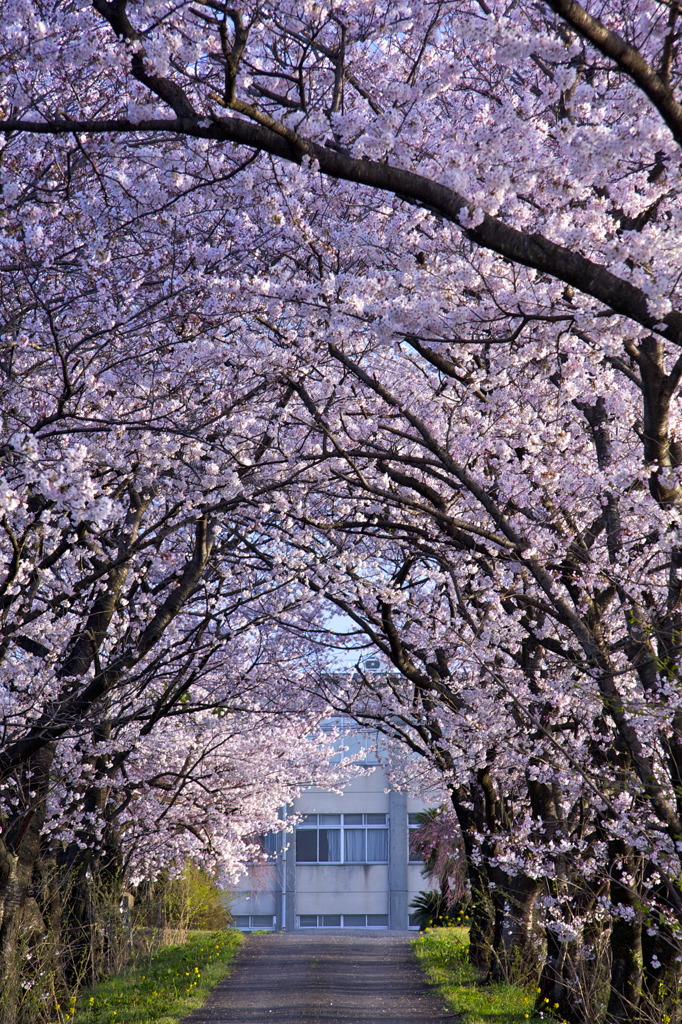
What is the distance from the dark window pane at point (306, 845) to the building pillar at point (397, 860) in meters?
2.83

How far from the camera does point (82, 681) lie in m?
9.38

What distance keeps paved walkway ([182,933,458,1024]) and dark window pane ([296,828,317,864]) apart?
17986mm

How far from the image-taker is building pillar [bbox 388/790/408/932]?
3703cm

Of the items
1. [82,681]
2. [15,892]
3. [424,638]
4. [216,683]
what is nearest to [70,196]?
[82,681]

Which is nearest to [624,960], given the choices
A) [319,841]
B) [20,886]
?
[20,886]

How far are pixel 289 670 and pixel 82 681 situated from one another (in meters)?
7.20

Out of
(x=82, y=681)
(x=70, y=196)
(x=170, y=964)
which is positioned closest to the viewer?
(x=70, y=196)

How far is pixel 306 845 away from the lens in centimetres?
3819

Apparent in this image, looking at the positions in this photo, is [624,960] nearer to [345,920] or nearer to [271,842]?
[345,920]

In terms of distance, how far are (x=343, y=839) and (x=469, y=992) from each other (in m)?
26.4

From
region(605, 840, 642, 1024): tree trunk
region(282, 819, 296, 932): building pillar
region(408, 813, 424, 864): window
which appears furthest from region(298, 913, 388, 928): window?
region(605, 840, 642, 1024): tree trunk

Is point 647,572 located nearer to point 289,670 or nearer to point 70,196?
point 70,196

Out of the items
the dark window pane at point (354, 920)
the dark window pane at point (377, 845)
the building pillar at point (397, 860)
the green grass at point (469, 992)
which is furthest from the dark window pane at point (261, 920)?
the green grass at point (469, 992)

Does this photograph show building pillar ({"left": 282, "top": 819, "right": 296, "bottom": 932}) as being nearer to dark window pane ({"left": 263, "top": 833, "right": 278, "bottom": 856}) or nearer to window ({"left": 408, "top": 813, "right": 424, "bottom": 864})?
dark window pane ({"left": 263, "top": 833, "right": 278, "bottom": 856})
